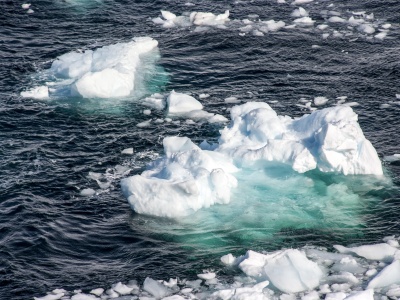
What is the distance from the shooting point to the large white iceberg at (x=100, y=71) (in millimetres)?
24172

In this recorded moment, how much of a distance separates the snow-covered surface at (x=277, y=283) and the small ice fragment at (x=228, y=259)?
0.21 ft

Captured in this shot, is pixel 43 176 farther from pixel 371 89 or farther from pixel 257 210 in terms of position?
pixel 371 89

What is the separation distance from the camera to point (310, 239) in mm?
17531

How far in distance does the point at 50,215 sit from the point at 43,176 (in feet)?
6.13

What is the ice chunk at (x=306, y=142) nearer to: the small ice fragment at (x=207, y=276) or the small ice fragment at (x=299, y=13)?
the small ice fragment at (x=207, y=276)

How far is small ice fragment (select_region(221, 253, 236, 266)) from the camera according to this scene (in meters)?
16.6

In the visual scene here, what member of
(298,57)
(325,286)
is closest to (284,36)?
(298,57)

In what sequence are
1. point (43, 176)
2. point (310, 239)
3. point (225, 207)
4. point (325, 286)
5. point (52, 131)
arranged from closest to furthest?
point (325, 286) < point (310, 239) < point (225, 207) < point (43, 176) < point (52, 131)

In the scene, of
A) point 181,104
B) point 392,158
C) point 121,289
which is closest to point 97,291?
point 121,289

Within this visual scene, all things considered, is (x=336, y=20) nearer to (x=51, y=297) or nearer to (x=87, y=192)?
(x=87, y=192)

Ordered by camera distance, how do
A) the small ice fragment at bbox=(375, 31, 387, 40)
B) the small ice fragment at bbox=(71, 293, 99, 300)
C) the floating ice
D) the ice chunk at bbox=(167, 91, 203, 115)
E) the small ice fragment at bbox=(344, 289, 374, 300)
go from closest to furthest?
the small ice fragment at bbox=(344, 289, 374, 300) < the small ice fragment at bbox=(71, 293, 99, 300) < the ice chunk at bbox=(167, 91, 203, 115) < the small ice fragment at bbox=(375, 31, 387, 40) < the floating ice

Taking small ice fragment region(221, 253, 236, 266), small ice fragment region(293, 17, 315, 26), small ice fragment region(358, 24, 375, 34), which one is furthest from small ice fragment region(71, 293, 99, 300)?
small ice fragment region(358, 24, 375, 34)

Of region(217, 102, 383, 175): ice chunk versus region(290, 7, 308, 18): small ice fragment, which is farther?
region(290, 7, 308, 18): small ice fragment

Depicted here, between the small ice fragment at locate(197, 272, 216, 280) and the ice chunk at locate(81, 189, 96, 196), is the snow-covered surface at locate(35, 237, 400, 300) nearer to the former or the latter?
the small ice fragment at locate(197, 272, 216, 280)
